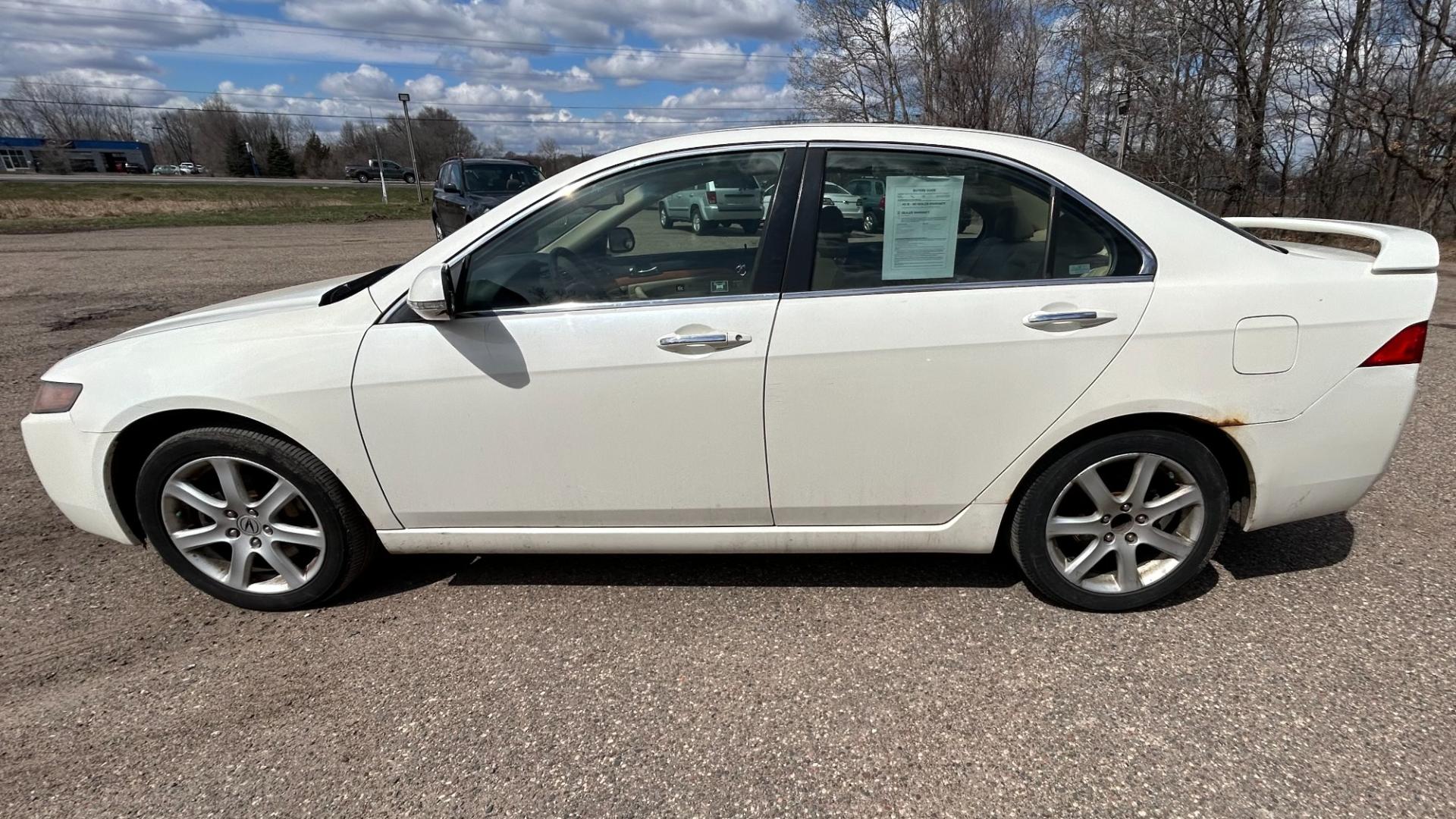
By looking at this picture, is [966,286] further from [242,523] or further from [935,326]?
[242,523]

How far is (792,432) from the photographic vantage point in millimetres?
2439

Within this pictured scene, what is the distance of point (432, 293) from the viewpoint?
230cm

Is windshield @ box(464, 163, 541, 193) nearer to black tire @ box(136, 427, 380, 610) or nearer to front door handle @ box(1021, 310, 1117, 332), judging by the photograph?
black tire @ box(136, 427, 380, 610)

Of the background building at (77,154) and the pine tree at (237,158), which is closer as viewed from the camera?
the pine tree at (237,158)

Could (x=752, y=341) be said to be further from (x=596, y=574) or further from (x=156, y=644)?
(x=156, y=644)

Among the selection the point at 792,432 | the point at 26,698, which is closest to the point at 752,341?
the point at 792,432

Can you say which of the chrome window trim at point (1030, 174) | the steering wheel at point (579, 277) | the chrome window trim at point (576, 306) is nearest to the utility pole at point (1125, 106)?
the chrome window trim at point (1030, 174)

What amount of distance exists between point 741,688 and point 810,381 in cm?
102

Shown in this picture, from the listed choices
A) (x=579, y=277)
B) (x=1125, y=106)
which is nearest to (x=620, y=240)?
(x=579, y=277)

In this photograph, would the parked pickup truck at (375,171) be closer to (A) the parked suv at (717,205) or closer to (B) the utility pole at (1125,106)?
(B) the utility pole at (1125,106)

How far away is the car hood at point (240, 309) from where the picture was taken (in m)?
2.73

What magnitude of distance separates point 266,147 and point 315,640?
9249 cm

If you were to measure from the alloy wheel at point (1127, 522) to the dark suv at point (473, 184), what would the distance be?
12052 mm

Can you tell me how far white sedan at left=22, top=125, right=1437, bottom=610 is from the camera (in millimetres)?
2346
